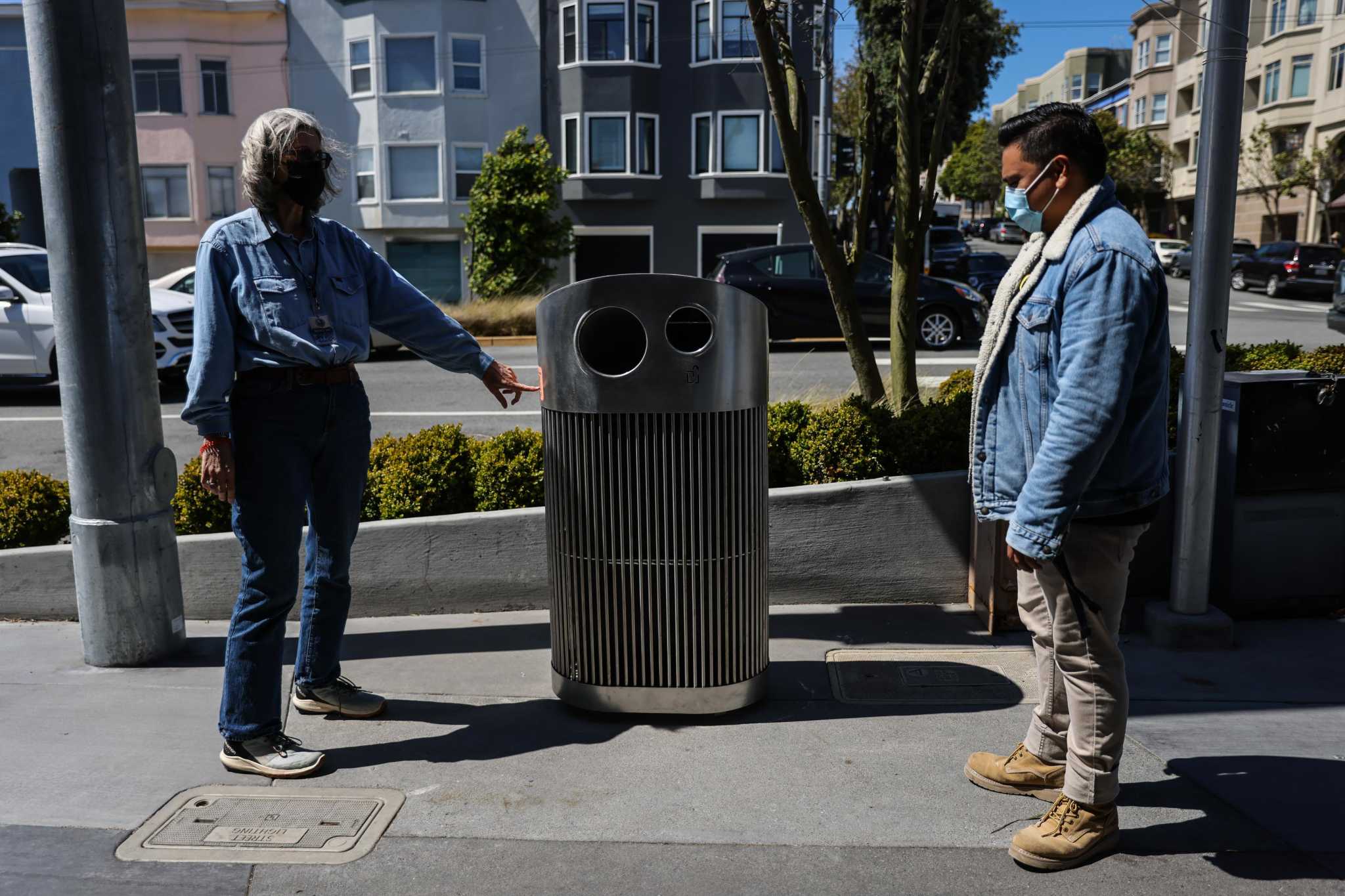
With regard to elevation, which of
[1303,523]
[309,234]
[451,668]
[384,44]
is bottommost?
[451,668]

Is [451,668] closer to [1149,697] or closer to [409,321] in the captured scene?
[409,321]

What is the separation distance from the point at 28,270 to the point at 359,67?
68.3 feet

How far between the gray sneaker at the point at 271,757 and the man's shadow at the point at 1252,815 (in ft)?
7.94

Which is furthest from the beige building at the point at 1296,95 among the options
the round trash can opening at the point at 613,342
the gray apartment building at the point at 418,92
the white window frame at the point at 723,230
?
the round trash can opening at the point at 613,342

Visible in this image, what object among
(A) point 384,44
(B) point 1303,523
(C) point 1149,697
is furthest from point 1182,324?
(A) point 384,44

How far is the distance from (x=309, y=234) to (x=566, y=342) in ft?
2.93

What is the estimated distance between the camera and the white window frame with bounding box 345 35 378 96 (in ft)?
103

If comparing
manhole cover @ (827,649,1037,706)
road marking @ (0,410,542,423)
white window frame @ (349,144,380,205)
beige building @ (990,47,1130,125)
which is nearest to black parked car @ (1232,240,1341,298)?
white window frame @ (349,144,380,205)

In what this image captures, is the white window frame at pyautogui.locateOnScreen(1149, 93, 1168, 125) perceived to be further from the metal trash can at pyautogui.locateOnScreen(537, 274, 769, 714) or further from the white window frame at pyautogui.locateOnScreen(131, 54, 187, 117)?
the metal trash can at pyautogui.locateOnScreen(537, 274, 769, 714)

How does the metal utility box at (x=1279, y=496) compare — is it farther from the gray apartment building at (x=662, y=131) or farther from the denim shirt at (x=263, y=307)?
the gray apartment building at (x=662, y=131)

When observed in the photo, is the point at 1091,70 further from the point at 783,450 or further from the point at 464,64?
the point at 783,450

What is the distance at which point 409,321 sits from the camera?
156 inches

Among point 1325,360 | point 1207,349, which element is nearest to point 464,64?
point 1325,360

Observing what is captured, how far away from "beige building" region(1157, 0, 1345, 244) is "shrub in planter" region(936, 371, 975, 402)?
121ft
